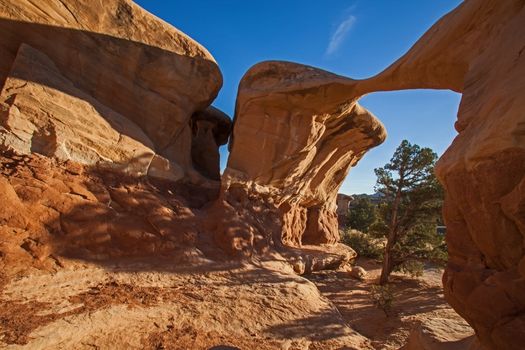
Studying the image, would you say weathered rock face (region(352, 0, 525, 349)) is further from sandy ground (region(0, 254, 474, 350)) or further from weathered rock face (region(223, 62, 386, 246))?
weathered rock face (region(223, 62, 386, 246))

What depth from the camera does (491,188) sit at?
2.90 metres

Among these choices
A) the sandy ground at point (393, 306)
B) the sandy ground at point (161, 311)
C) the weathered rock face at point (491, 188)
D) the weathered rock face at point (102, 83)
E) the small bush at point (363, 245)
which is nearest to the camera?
the weathered rock face at point (491, 188)

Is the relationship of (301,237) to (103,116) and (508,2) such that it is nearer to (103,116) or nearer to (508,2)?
(103,116)

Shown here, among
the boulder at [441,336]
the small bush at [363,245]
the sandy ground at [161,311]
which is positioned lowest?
the sandy ground at [161,311]

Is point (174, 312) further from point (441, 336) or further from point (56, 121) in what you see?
point (56, 121)

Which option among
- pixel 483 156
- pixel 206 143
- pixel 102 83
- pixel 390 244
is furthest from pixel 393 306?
pixel 102 83

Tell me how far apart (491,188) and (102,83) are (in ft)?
31.2

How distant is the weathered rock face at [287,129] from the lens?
10.3m

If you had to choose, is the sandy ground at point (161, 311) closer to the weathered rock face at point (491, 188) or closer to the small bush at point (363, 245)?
the weathered rock face at point (491, 188)

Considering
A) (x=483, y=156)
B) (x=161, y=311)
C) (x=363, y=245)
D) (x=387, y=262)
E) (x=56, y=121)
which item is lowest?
(x=161, y=311)

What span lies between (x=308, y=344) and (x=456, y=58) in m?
6.33

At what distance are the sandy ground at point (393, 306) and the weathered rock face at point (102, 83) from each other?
696 cm

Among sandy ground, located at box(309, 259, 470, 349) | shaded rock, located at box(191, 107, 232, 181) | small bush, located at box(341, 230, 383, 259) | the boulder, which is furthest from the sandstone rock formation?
small bush, located at box(341, 230, 383, 259)

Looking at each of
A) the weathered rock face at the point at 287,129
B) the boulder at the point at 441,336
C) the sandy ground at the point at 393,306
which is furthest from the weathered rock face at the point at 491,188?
the weathered rock face at the point at 287,129
